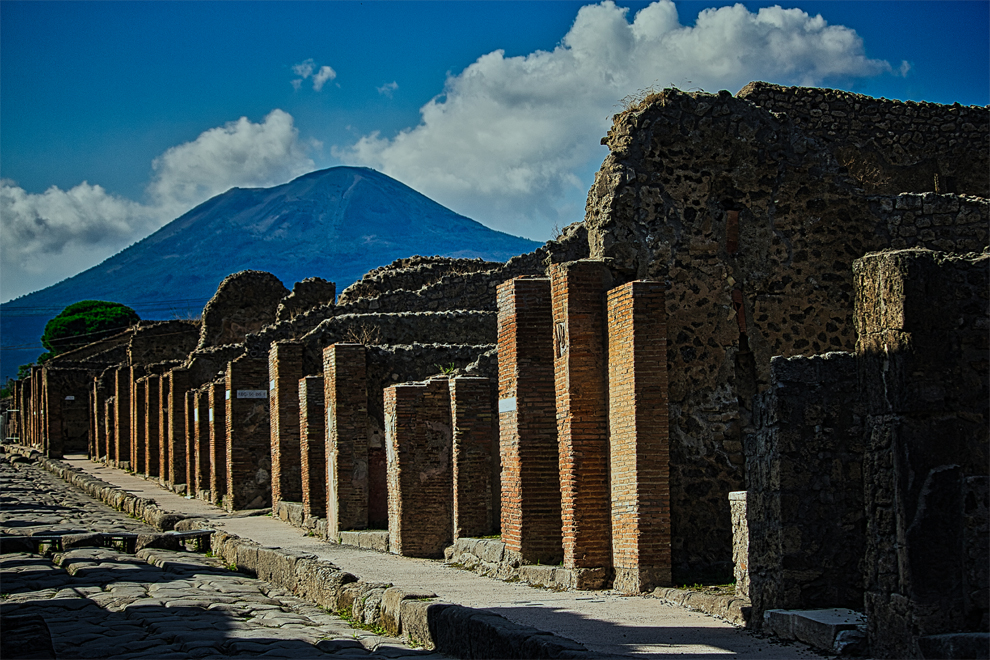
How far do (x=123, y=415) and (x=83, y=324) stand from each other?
5004 centimetres

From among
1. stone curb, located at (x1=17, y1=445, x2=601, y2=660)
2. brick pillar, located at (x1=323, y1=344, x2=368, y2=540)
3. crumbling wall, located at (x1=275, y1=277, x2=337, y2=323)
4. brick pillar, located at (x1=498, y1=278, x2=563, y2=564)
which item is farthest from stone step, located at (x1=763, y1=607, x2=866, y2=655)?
crumbling wall, located at (x1=275, y1=277, x2=337, y2=323)

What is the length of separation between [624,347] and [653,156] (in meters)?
2.03

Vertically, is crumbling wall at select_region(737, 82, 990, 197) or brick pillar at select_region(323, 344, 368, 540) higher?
crumbling wall at select_region(737, 82, 990, 197)

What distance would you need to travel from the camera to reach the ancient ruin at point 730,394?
6.44m

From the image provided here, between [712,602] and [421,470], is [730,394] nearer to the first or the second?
[712,602]

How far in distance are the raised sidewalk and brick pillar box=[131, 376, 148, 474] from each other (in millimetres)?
19476

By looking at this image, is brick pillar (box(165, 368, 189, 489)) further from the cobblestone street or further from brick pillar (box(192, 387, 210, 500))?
the cobblestone street

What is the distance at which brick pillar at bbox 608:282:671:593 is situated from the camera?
405 inches

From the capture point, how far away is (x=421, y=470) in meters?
14.5

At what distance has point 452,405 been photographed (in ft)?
46.5

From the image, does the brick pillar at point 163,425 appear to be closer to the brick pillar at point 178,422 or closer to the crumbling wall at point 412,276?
the brick pillar at point 178,422

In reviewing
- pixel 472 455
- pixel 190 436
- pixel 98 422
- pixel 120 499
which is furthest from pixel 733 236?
pixel 98 422

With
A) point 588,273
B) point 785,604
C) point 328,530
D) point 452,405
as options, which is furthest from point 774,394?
point 328,530

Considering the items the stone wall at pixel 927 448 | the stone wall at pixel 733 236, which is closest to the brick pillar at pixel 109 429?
the stone wall at pixel 733 236
